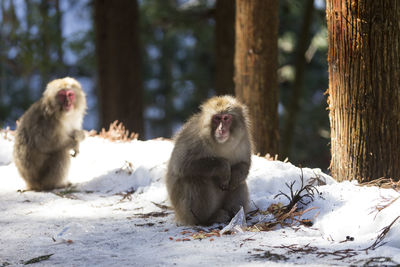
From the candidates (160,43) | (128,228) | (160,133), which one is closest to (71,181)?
(128,228)

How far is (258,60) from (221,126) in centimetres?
264

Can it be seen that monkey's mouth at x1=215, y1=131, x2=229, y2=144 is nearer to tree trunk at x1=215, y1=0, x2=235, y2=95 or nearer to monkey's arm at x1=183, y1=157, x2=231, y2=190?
monkey's arm at x1=183, y1=157, x2=231, y2=190

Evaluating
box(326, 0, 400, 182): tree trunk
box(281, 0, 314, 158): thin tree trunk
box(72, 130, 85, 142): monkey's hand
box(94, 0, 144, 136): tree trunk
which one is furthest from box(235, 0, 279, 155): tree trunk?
box(281, 0, 314, 158): thin tree trunk

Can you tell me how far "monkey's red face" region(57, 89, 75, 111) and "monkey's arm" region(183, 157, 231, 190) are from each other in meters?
2.75

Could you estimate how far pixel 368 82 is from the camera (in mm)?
4574

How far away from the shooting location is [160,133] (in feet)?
73.1

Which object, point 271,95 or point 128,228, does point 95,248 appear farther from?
point 271,95

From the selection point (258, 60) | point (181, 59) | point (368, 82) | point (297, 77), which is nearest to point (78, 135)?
point (258, 60)

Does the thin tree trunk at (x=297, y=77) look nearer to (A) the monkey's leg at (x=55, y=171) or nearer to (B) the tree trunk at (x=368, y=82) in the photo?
(A) the monkey's leg at (x=55, y=171)

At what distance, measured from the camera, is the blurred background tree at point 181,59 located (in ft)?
38.0

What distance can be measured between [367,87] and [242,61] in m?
2.41

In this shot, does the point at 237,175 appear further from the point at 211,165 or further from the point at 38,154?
the point at 38,154

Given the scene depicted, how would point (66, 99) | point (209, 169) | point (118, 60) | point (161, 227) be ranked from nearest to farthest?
point (209, 169), point (161, 227), point (66, 99), point (118, 60)

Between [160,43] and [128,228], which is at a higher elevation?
[160,43]
